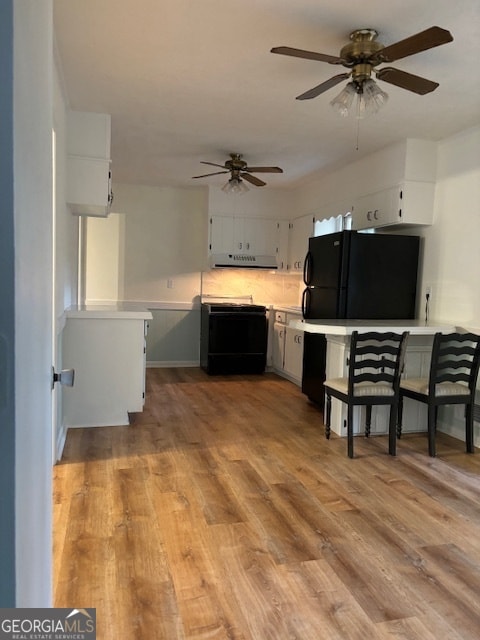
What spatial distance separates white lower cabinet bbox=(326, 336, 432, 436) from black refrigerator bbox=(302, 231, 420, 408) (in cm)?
48

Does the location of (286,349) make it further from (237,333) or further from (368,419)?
(368,419)

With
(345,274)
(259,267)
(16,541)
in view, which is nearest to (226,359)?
(259,267)

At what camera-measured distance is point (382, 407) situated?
366cm

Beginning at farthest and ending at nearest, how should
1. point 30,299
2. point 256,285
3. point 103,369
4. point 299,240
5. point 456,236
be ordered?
point 256,285 → point 299,240 → point 456,236 → point 103,369 → point 30,299

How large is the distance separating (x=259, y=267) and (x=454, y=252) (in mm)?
2801

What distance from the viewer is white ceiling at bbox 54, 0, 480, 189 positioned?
6.97 ft

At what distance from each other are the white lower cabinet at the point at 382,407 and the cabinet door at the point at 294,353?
1.55 m

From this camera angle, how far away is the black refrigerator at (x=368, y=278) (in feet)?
13.3

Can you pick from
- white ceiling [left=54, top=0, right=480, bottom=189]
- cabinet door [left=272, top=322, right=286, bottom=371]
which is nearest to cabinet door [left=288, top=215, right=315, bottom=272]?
cabinet door [left=272, top=322, right=286, bottom=371]

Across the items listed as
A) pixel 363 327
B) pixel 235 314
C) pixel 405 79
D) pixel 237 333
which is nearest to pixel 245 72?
pixel 405 79

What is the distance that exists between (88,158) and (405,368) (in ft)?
9.54

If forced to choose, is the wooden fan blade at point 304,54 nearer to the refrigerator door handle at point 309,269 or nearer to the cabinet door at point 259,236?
the refrigerator door handle at point 309,269

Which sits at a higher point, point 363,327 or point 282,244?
point 282,244

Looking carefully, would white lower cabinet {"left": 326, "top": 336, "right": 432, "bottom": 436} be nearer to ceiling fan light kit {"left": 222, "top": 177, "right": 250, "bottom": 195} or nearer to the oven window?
ceiling fan light kit {"left": 222, "top": 177, "right": 250, "bottom": 195}
